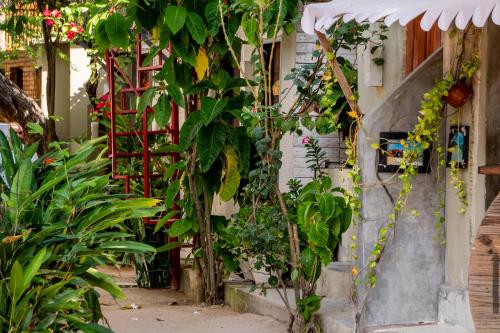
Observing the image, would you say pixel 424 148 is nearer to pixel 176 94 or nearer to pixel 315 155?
pixel 315 155

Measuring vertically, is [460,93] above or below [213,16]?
below

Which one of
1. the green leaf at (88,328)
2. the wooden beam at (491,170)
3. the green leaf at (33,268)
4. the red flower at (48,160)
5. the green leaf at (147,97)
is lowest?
the green leaf at (88,328)

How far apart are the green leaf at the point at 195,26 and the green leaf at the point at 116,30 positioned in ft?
2.21

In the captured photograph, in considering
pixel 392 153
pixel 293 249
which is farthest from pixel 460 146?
pixel 293 249

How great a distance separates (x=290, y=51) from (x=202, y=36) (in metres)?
A: 2.21

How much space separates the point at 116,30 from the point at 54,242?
10.7 feet

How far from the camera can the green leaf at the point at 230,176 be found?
31.6 ft

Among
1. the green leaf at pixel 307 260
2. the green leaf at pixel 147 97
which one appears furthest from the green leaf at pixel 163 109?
the green leaf at pixel 307 260

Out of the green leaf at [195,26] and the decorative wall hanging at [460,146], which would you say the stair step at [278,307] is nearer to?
the decorative wall hanging at [460,146]

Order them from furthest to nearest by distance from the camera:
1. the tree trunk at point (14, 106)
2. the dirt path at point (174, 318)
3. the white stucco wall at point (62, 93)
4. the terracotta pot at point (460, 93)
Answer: the white stucco wall at point (62, 93)
the tree trunk at point (14, 106)
the dirt path at point (174, 318)
the terracotta pot at point (460, 93)

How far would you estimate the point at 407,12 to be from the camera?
5723 mm

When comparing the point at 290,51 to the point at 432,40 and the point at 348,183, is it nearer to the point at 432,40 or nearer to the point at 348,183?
the point at 348,183

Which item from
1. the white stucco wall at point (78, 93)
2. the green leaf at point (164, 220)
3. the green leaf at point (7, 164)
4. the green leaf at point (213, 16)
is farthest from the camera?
the white stucco wall at point (78, 93)

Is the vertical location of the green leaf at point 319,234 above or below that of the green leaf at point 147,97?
below
